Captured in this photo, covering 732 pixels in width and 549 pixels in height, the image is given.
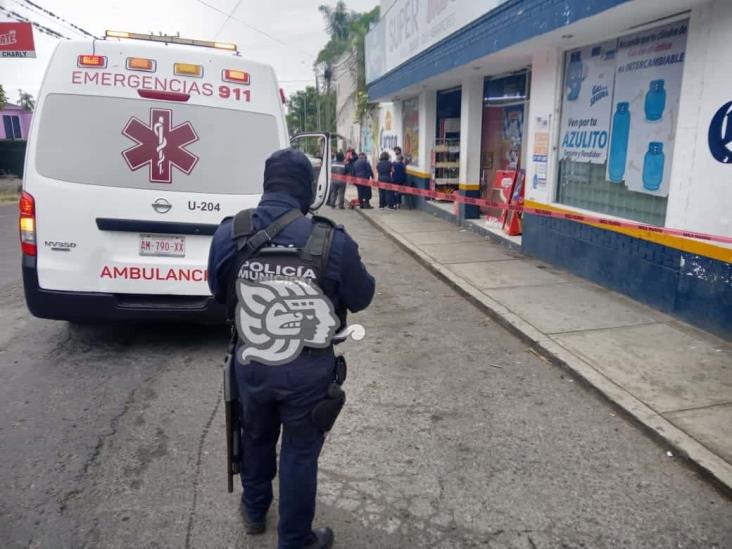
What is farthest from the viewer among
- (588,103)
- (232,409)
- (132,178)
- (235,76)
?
(588,103)

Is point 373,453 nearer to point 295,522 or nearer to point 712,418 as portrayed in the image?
point 295,522

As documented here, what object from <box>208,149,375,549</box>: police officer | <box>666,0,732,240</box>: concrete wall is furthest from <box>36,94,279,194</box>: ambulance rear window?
<box>666,0,732,240</box>: concrete wall

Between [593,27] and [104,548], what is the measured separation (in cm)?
692

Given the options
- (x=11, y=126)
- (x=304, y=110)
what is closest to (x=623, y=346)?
(x=11, y=126)

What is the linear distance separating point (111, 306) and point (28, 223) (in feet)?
2.91

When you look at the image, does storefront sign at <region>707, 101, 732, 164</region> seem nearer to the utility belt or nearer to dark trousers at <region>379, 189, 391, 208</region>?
the utility belt

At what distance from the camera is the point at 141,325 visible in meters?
6.00

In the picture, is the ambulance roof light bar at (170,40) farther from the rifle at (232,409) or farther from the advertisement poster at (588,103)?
the advertisement poster at (588,103)

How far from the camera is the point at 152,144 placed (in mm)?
4906

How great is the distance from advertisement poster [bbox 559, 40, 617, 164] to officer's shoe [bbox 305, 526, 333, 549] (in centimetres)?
636

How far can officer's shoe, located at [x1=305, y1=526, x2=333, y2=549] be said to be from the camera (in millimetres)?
2766

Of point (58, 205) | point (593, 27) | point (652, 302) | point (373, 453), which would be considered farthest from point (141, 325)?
point (593, 27)

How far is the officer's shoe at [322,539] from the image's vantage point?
2.77 m

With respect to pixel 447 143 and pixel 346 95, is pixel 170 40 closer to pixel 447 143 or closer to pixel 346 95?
pixel 447 143
